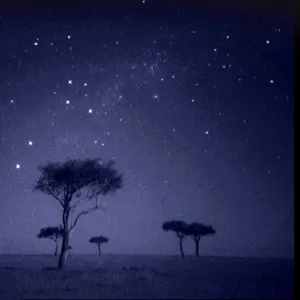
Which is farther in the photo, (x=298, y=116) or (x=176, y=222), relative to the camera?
(x=176, y=222)

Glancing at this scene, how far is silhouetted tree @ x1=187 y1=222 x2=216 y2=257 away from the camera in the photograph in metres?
34.2

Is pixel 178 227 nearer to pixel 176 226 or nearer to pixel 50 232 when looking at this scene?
pixel 176 226

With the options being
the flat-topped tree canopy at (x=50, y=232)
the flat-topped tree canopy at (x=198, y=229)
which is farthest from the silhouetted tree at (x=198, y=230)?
the flat-topped tree canopy at (x=50, y=232)

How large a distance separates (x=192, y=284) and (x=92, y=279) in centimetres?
295

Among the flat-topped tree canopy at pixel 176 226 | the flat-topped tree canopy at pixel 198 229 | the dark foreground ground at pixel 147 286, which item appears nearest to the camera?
the dark foreground ground at pixel 147 286

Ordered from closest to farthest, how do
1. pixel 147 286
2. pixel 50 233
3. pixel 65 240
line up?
pixel 147 286
pixel 65 240
pixel 50 233

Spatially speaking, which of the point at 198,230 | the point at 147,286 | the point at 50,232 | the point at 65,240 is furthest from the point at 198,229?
the point at 147,286

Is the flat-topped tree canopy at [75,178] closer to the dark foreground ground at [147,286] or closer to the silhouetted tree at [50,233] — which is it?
the dark foreground ground at [147,286]

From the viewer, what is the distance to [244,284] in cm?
1177

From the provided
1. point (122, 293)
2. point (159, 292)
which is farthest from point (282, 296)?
point (122, 293)

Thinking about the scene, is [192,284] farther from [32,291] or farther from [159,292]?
[32,291]

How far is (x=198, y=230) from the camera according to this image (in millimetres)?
34250

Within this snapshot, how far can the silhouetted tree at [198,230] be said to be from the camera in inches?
1347

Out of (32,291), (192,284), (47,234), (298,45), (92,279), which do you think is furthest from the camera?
(47,234)
